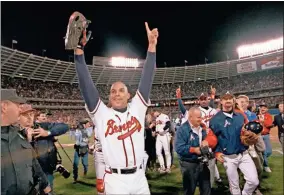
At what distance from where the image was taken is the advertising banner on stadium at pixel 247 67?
1623 inches

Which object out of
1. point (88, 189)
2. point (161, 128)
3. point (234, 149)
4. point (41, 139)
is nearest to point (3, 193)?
point (41, 139)

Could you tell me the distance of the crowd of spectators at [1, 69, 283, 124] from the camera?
37.8 m

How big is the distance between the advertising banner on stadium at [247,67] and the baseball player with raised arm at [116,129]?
4231 centimetres

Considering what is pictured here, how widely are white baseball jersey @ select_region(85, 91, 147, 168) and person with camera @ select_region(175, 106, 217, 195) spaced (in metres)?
2.26

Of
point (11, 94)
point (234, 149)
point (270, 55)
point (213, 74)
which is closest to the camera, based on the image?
point (11, 94)

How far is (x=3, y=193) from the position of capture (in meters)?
2.46

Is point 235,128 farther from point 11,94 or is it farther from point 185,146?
point 11,94

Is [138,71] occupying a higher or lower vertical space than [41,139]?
higher

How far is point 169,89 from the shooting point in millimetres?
47594

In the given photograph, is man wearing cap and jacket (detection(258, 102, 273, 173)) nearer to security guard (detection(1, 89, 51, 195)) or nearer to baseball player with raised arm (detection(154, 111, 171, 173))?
baseball player with raised arm (detection(154, 111, 171, 173))

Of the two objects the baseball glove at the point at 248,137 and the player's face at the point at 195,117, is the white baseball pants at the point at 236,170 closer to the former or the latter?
the baseball glove at the point at 248,137

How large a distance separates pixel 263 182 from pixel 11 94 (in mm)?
6223

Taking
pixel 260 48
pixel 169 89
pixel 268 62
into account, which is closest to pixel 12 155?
pixel 268 62

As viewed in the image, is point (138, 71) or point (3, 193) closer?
point (3, 193)
